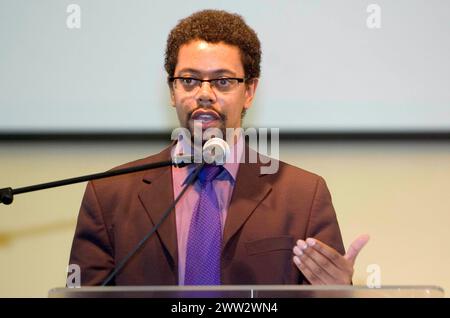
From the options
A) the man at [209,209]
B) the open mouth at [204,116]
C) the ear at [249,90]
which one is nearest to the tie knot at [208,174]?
the man at [209,209]

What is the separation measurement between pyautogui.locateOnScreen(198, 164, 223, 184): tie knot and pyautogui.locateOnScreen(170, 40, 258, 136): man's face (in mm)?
102

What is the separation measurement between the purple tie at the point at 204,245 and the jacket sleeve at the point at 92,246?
216 millimetres

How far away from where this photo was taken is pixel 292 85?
7.40ft

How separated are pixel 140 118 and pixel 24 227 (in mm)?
528

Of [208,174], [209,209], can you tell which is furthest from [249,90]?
[209,209]

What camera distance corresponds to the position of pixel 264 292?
1163 mm

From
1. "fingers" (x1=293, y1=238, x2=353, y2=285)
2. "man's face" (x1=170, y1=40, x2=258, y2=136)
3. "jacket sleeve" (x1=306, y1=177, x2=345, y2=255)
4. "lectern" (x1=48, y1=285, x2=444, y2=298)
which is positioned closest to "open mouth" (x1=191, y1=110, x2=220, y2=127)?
"man's face" (x1=170, y1=40, x2=258, y2=136)

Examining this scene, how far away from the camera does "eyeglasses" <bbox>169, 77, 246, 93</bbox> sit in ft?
5.98

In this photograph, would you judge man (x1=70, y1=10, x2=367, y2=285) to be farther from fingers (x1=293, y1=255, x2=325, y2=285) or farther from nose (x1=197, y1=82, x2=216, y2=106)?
fingers (x1=293, y1=255, x2=325, y2=285)

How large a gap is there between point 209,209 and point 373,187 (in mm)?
740

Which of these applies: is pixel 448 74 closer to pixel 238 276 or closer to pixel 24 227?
pixel 238 276

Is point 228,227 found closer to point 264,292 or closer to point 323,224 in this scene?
point 323,224

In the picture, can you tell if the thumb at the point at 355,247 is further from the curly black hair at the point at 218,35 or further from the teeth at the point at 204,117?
the curly black hair at the point at 218,35

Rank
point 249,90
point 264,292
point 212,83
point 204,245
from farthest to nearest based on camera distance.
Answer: point 249,90
point 212,83
point 204,245
point 264,292
